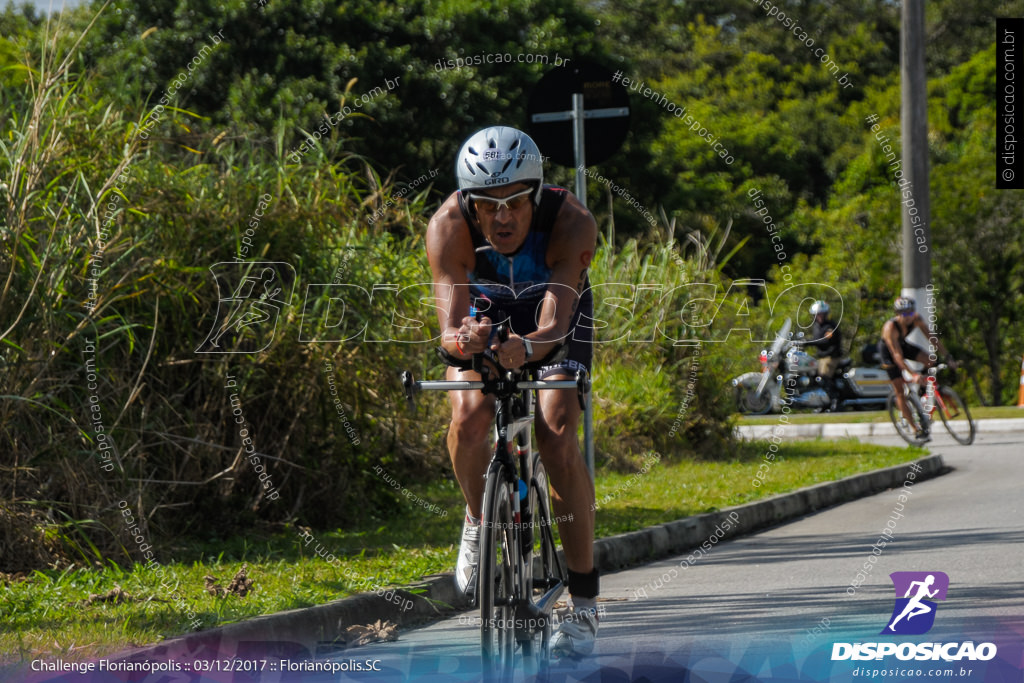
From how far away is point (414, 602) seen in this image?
6.23m

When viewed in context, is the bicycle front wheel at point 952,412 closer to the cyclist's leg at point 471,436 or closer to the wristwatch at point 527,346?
the cyclist's leg at point 471,436

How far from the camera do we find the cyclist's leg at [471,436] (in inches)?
180

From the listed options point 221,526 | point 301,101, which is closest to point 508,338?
point 221,526

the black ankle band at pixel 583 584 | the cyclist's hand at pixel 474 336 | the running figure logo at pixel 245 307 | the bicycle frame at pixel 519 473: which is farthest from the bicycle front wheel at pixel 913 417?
the cyclist's hand at pixel 474 336

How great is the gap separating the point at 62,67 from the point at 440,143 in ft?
45.0

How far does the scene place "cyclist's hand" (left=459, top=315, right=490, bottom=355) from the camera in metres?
4.11

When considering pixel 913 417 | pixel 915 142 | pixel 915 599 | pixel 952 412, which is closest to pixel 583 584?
pixel 915 599

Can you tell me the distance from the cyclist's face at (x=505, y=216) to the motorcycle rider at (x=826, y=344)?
13.5 m

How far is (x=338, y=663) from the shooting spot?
5176mm

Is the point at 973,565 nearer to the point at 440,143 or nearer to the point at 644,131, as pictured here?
the point at 440,143

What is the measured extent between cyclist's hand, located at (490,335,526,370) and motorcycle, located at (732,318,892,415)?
34.1 feet

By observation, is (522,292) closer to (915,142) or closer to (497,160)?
(497,160)

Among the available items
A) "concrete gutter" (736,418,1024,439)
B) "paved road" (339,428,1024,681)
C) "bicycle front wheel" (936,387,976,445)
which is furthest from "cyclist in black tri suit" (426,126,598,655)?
"concrete gutter" (736,418,1024,439)

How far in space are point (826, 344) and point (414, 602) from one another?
15818 mm
